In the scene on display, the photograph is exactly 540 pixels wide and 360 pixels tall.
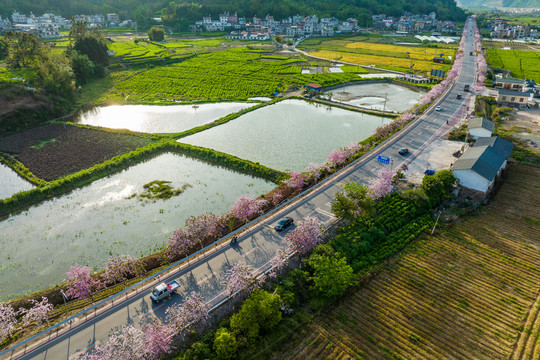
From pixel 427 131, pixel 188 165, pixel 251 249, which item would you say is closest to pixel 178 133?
pixel 188 165

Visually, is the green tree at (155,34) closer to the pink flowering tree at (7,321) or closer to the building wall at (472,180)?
the building wall at (472,180)

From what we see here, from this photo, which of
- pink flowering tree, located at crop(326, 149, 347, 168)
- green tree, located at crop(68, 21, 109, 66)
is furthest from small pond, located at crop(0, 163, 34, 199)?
green tree, located at crop(68, 21, 109, 66)

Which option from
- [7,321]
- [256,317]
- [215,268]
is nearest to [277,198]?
[215,268]

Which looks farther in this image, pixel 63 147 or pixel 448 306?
pixel 63 147

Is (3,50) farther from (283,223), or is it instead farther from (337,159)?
(283,223)

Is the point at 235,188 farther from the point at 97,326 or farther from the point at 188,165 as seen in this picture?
the point at 97,326

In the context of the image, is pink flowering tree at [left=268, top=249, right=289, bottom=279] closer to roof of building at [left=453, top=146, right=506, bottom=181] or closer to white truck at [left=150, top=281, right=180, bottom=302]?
white truck at [left=150, top=281, right=180, bottom=302]

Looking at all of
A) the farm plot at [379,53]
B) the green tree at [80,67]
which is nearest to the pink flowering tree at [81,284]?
the green tree at [80,67]
